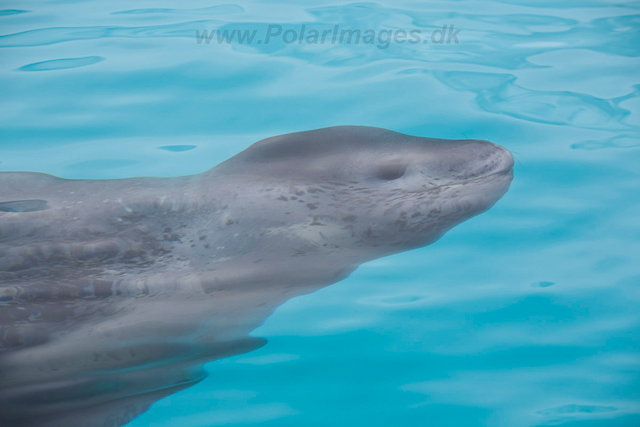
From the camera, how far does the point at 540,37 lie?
5375mm

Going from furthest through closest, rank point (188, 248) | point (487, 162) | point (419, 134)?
point (419, 134) < point (487, 162) < point (188, 248)

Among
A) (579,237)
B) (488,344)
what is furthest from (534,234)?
(488,344)

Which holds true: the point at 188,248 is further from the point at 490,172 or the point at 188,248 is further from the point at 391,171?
the point at 490,172

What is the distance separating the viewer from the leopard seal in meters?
1.68

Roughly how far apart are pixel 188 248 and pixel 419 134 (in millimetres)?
2128

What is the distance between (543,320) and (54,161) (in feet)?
9.38

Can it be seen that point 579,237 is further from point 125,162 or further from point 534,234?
point 125,162

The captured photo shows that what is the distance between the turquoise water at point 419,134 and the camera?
1788 mm

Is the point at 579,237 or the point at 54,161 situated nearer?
the point at 579,237

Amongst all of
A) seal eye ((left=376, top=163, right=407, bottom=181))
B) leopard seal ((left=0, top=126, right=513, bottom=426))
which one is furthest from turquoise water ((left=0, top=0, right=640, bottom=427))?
seal eye ((left=376, top=163, right=407, bottom=181))

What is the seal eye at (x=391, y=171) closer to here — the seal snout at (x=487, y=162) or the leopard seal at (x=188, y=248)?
the leopard seal at (x=188, y=248)

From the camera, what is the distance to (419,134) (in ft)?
12.1

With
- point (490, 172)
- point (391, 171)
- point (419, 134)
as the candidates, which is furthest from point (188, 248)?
point (419, 134)

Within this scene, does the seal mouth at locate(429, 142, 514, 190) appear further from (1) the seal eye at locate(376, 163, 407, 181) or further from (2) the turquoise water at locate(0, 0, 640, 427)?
(2) the turquoise water at locate(0, 0, 640, 427)
